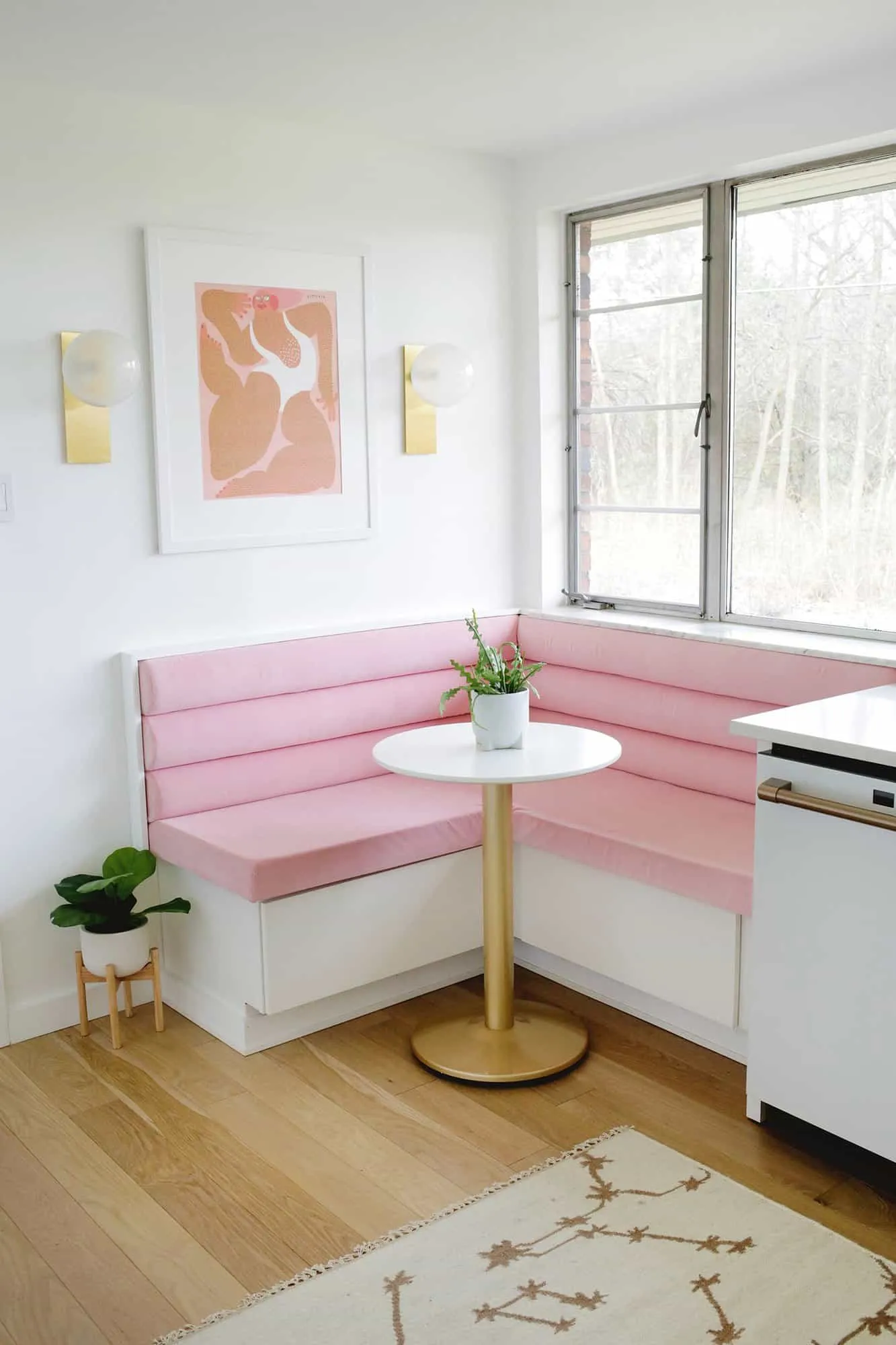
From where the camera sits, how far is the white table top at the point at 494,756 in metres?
2.69

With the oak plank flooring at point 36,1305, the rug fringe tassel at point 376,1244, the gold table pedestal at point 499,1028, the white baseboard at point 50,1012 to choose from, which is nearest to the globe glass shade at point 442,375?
the gold table pedestal at point 499,1028

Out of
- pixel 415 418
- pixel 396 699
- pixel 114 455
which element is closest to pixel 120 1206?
pixel 396 699

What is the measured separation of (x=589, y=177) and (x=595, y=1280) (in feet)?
9.75

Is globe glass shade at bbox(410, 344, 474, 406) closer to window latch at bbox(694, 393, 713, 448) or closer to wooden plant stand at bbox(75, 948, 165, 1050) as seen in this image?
window latch at bbox(694, 393, 713, 448)

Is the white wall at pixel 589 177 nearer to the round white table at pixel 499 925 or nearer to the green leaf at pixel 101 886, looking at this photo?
the round white table at pixel 499 925

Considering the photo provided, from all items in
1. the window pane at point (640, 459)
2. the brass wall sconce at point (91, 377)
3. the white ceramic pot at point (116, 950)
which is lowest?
the white ceramic pot at point (116, 950)

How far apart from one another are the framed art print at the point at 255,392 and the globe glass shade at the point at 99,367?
0.76 feet

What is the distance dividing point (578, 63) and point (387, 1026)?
2399 mm

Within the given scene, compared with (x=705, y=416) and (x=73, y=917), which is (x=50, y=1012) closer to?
(x=73, y=917)

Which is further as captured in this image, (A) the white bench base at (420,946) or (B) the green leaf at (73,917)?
(B) the green leaf at (73,917)

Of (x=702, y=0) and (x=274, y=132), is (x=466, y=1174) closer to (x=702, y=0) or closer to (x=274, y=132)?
(x=702, y=0)

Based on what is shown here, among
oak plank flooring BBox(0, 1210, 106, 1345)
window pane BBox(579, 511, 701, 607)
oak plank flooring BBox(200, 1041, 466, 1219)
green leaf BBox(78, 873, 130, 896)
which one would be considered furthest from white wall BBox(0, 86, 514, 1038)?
oak plank flooring BBox(0, 1210, 106, 1345)

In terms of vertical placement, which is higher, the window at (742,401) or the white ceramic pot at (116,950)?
the window at (742,401)

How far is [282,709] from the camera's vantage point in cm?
346
